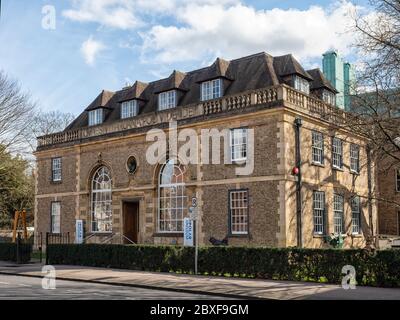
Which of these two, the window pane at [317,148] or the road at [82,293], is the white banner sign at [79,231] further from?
the window pane at [317,148]

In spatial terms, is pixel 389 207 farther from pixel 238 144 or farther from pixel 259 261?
pixel 259 261

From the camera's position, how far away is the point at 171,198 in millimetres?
28516

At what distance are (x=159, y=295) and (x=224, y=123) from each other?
12.8 m

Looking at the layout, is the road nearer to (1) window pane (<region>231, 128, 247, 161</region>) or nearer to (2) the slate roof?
(1) window pane (<region>231, 128, 247, 161</region>)

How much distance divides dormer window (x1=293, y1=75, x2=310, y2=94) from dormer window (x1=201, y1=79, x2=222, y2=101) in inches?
161

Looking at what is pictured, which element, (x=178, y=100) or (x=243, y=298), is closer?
(x=243, y=298)

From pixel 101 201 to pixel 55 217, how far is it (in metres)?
4.64

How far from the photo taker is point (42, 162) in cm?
3622

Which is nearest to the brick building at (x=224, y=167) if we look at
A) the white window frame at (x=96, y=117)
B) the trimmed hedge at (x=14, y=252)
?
the white window frame at (x=96, y=117)

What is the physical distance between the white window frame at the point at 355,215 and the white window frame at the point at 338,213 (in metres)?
1.31

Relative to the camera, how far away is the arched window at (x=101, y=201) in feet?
104

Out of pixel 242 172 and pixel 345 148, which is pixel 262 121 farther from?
pixel 345 148

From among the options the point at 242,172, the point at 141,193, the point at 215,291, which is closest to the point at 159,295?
the point at 215,291

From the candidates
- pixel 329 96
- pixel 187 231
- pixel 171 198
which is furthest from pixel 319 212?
pixel 171 198
